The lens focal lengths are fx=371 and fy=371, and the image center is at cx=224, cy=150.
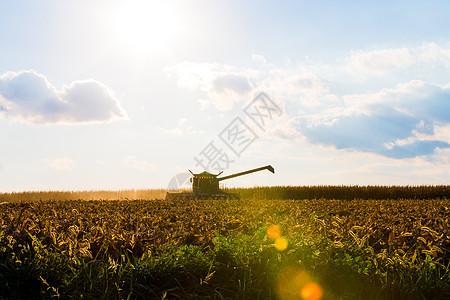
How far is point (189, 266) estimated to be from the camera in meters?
3.58

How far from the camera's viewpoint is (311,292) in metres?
3.58

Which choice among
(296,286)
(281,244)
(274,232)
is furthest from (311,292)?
(274,232)

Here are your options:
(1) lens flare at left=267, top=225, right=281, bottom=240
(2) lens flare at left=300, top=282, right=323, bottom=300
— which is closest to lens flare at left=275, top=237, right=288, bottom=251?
(1) lens flare at left=267, top=225, right=281, bottom=240

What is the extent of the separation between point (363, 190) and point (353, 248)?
28069mm

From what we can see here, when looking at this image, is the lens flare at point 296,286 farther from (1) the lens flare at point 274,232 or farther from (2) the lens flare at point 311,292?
(1) the lens flare at point 274,232

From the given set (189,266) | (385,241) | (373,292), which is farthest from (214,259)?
(385,241)

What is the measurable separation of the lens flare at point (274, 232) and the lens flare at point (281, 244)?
0.50ft

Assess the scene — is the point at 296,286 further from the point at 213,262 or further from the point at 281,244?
the point at 213,262

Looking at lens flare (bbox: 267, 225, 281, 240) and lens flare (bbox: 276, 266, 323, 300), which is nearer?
lens flare (bbox: 276, 266, 323, 300)

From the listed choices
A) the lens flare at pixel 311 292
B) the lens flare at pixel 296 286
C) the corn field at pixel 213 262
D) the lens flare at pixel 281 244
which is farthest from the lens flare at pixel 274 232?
the lens flare at pixel 311 292

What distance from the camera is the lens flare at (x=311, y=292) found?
11.6 feet

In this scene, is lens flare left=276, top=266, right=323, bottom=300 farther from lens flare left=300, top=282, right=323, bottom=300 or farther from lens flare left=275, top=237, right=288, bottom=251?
lens flare left=275, top=237, right=288, bottom=251

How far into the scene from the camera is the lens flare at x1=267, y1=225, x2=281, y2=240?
4254 mm

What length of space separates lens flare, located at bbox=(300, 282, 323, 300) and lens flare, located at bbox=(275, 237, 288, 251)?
445 mm
